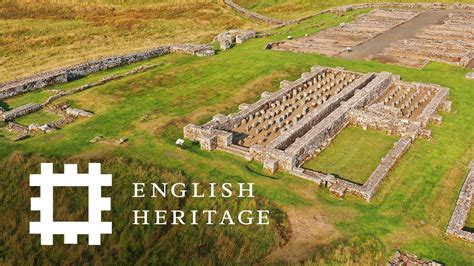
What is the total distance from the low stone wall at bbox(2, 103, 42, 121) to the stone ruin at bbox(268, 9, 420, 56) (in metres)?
20.7

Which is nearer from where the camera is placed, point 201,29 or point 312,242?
point 312,242

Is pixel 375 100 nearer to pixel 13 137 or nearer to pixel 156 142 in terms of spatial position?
pixel 156 142

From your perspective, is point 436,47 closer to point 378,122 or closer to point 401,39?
point 401,39

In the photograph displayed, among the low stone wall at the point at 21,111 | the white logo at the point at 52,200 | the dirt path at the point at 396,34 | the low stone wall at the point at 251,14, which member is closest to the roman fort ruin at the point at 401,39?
the dirt path at the point at 396,34

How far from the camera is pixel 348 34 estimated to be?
42.8m

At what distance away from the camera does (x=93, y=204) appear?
1579 centimetres

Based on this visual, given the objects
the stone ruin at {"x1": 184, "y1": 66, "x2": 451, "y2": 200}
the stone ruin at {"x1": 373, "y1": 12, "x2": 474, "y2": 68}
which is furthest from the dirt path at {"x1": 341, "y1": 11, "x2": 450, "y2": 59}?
the stone ruin at {"x1": 184, "y1": 66, "x2": 451, "y2": 200}

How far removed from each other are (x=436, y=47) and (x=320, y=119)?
67.0ft

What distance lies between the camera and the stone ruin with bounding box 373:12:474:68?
34.2 metres

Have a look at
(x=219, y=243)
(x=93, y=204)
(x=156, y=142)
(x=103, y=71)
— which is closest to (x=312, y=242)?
Result: (x=219, y=243)

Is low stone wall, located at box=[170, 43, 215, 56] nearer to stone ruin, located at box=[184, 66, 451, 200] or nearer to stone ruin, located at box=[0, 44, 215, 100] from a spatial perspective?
stone ruin, located at box=[0, 44, 215, 100]

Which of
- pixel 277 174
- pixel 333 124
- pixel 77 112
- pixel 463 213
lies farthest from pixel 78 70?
pixel 463 213

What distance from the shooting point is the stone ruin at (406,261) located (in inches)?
530

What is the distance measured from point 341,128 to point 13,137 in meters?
17.2
